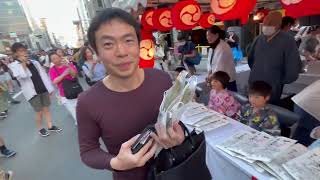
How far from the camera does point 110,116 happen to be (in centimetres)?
108

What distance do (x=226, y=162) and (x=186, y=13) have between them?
296 cm

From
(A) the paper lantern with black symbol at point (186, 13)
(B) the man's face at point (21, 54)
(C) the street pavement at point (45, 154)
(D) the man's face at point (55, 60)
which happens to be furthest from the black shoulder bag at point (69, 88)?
(A) the paper lantern with black symbol at point (186, 13)

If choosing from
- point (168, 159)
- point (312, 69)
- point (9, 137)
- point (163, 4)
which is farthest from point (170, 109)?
point (9, 137)

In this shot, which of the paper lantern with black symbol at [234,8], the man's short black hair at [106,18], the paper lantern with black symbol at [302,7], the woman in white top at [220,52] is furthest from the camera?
the woman in white top at [220,52]

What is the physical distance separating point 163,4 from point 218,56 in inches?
95.8

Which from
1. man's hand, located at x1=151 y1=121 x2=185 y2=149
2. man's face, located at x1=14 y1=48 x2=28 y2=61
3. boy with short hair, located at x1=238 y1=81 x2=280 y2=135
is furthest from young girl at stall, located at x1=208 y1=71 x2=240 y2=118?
man's face, located at x1=14 y1=48 x2=28 y2=61

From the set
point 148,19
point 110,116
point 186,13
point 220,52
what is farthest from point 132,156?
point 148,19

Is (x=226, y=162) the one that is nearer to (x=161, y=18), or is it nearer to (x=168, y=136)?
(x=168, y=136)

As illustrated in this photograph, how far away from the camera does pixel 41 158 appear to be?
4059 millimetres

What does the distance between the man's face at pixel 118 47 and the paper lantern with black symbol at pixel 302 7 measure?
1598 millimetres

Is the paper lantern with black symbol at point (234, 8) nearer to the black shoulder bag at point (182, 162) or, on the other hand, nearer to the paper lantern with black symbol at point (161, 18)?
the black shoulder bag at point (182, 162)

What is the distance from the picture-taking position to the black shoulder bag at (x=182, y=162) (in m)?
1.02

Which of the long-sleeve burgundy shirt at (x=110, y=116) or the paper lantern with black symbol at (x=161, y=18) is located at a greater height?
the paper lantern with black symbol at (x=161, y=18)

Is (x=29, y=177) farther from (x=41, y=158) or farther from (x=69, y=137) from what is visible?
(x=69, y=137)
